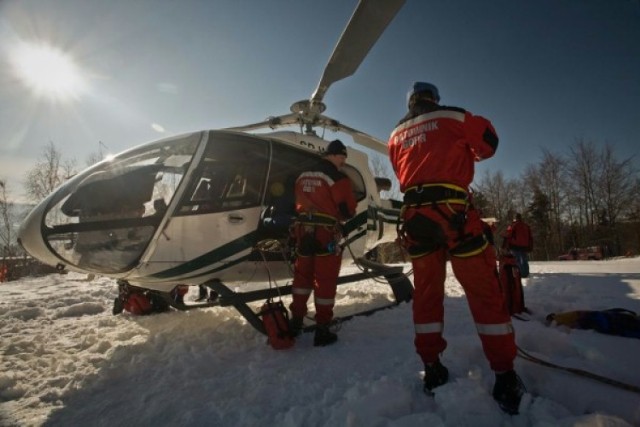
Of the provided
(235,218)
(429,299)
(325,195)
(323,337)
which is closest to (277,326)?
(323,337)

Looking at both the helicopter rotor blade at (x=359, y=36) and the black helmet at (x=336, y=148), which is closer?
the helicopter rotor blade at (x=359, y=36)

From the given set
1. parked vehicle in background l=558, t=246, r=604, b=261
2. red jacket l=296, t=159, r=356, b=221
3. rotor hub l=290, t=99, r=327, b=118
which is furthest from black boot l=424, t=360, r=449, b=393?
parked vehicle in background l=558, t=246, r=604, b=261

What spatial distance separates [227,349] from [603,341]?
3156mm

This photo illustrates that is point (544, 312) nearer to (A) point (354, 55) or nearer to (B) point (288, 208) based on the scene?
(B) point (288, 208)

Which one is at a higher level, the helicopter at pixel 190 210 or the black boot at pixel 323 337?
the helicopter at pixel 190 210

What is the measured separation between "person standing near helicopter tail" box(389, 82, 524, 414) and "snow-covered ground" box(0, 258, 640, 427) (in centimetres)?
25

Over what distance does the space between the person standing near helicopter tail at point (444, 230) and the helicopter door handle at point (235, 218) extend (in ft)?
6.43

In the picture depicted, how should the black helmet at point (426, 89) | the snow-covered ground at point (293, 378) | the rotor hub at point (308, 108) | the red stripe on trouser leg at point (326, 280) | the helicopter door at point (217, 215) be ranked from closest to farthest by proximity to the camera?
the snow-covered ground at point (293, 378) < the black helmet at point (426, 89) < the red stripe on trouser leg at point (326, 280) < the helicopter door at point (217, 215) < the rotor hub at point (308, 108)

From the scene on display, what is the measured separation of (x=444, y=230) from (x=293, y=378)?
4.89 ft

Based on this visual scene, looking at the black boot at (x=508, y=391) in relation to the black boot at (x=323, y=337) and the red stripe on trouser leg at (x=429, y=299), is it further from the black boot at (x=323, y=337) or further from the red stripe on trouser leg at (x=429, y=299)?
the black boot at (x=323, y=337)

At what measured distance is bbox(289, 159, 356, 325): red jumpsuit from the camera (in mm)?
3371

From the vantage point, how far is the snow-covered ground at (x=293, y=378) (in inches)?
69.5

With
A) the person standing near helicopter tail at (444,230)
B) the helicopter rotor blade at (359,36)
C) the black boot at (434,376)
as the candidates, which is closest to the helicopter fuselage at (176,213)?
the helicopter rotor blade at (359,36)

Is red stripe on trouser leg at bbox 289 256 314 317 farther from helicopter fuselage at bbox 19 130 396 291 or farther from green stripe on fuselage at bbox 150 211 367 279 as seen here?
green stripe on fuselage at bbox 150 211 367 279
